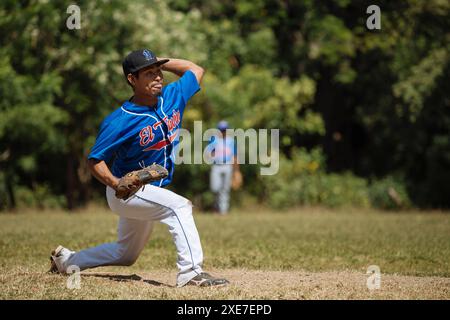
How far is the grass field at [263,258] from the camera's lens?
755cm

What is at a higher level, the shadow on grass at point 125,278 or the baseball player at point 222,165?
the baseball player at point 222,165

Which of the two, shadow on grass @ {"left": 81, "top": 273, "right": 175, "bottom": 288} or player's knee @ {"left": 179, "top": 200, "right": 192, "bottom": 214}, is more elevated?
player's knee @ {"left": 179, "top": 200, "right": 192, "bottom": 214}

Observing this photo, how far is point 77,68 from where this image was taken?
69.7ft

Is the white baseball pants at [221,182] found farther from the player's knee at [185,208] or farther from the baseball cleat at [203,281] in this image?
the baseball cleat at [203,281]

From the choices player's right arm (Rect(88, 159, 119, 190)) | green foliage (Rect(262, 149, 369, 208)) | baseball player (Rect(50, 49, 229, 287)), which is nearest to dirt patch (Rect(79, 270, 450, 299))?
baseball player (Rect(50, 49, 229, 287))

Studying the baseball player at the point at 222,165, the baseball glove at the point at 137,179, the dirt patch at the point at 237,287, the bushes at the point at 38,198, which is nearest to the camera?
the dirt patch at the point at 237,287

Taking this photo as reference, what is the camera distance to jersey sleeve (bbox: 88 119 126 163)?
7543 millimetres

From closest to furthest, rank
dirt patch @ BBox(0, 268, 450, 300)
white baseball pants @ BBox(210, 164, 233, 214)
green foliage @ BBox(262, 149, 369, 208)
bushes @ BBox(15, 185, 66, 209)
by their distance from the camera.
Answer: dirt patch @ BBox(0, 268, 450, 300) → white baseball pants @ BBox(210, 164, 233, 214) → green foliage @ BBox(262, 149, 369, 208) → bushes @ BBox(15, 185, 66, 209)

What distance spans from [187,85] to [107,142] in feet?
4.09

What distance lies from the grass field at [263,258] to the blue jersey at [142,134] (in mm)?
1289

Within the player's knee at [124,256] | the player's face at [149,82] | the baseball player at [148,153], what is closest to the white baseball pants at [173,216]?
the baseball player at [148,153]

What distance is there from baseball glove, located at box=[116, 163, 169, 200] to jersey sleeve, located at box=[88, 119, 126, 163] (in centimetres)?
29

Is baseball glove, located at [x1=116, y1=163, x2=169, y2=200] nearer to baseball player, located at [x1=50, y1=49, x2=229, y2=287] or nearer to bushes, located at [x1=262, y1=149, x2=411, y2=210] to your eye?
baseball player, located at [x1=50, y1=49, x2=229, y2=287]

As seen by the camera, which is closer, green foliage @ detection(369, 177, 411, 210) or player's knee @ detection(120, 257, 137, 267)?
player's knee @ detection(120, 257, 137, 267)
